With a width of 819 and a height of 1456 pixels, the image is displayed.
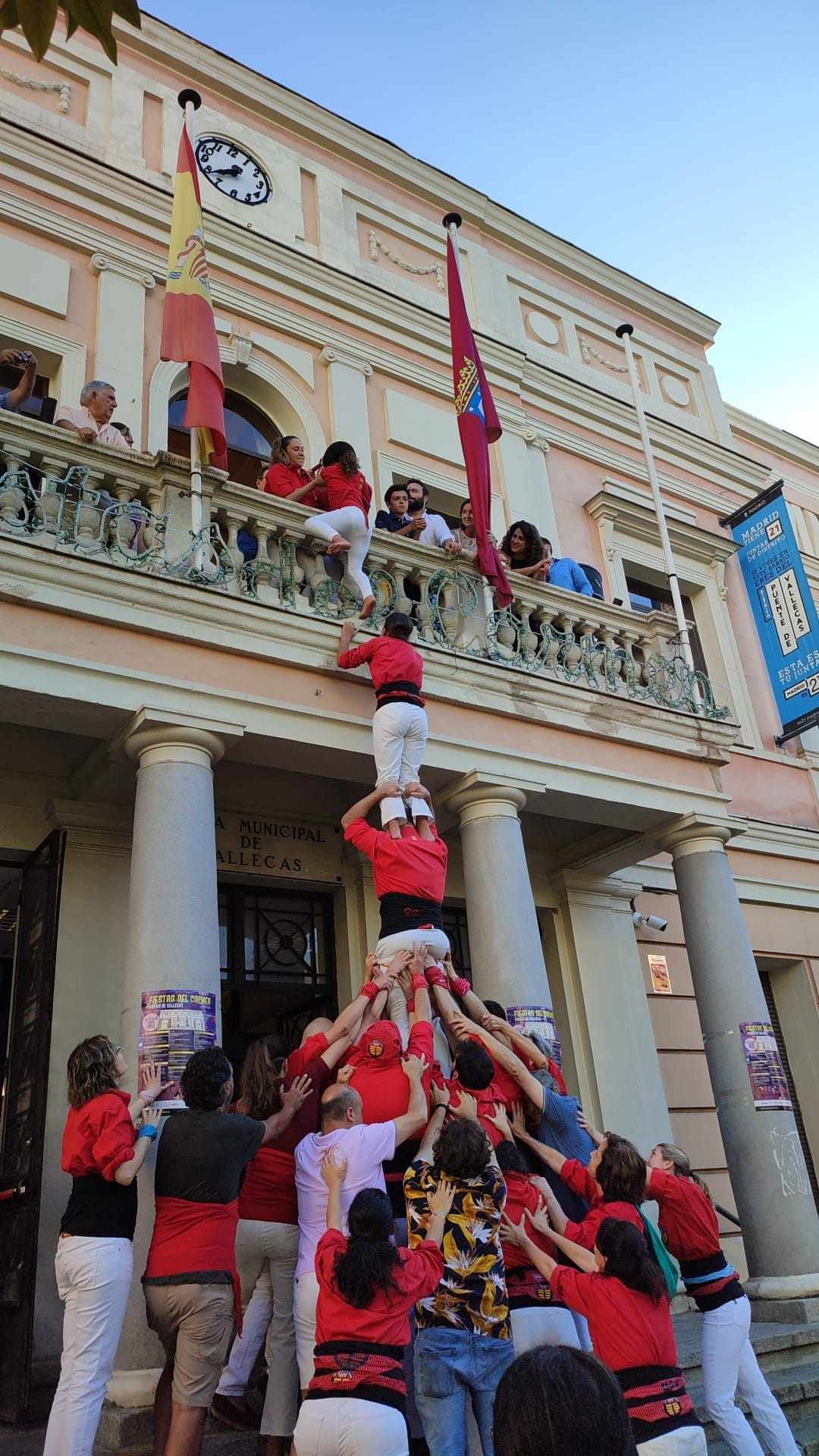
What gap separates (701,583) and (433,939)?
9058 millimetres

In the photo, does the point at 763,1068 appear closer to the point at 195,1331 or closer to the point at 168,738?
the point at 168,738

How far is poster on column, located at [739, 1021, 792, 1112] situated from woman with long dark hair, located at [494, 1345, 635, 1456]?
7.12 meters

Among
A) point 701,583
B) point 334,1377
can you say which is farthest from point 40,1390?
point 701,583

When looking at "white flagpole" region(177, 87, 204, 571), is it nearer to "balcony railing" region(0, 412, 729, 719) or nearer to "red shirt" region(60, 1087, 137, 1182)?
"balcony railing" region(0, 412, 729, 719)

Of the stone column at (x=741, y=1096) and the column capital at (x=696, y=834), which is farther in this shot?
the column capital at (x=696, y=834)

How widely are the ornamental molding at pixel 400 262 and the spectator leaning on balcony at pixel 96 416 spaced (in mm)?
5773

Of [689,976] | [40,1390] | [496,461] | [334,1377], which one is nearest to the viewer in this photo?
[334,1377]

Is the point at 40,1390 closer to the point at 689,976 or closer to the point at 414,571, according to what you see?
the point at 414,571

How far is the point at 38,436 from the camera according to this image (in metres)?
7.24

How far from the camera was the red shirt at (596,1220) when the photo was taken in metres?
4.34

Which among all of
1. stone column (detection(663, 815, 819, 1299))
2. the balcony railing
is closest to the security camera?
stone column (detection(663, 815, 819, 1299))

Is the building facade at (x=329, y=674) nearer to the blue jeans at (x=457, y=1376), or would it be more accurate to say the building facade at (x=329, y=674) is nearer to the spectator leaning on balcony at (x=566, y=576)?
the spectator leaning on balcony at (x=566, y=576)

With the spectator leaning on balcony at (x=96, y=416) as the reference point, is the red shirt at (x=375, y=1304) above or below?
below

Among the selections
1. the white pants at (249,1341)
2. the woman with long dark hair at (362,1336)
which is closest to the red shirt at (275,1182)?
the white pants at (249,1341)
